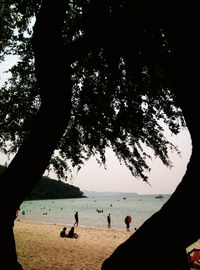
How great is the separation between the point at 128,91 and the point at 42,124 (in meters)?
3.79

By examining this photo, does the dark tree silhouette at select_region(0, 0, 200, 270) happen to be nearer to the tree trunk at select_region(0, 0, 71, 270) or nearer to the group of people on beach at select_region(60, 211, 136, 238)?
the tree trunk at select_region(0, 0, 71, 270)

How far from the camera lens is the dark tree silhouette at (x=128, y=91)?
3.14 m

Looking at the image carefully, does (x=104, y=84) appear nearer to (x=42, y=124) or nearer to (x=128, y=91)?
(x=128, y=91)

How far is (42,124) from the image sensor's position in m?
4.51

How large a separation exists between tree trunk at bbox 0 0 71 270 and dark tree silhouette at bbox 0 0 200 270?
14mm

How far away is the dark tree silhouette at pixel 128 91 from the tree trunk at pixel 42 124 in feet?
0.05

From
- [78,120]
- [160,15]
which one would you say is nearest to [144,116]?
[78,120]

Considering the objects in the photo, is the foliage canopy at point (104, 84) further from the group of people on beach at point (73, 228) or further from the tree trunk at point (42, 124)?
the group of people on beach at point (73, 228)

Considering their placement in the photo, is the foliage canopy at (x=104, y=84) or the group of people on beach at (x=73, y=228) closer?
the foliage canopy at (x=104, y=84)

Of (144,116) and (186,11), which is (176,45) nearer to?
(186,11)

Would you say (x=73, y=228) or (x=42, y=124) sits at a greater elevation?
(x=42, y=124)

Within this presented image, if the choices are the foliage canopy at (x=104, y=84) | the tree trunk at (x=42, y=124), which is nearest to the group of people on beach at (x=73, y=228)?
the foliage canopy at (x=104, y=84)

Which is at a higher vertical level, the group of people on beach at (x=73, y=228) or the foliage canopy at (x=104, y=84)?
the foliage canopy at (x=104, y=84)

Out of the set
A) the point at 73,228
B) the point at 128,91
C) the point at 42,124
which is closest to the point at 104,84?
the point at 128,91
